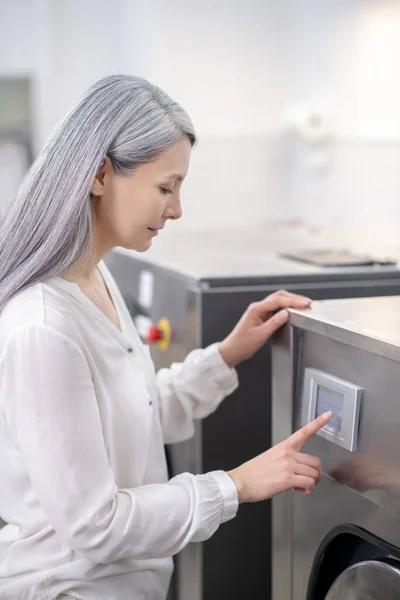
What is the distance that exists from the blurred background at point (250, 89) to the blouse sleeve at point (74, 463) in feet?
6.46

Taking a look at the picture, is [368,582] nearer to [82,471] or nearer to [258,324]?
[82,471]

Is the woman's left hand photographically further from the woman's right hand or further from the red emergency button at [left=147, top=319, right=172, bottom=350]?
the red emergency button at [left=147, top=319, right=172, bottom=350]

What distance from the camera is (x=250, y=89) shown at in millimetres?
4340

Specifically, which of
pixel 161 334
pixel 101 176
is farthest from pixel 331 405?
pixel 161 334

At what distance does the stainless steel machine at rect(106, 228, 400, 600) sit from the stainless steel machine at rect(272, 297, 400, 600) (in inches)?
15.2

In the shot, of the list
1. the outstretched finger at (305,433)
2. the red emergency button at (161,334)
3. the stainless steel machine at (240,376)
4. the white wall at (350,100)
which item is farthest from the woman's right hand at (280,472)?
the white wall at (350,100)

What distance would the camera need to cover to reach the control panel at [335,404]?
3.80ft

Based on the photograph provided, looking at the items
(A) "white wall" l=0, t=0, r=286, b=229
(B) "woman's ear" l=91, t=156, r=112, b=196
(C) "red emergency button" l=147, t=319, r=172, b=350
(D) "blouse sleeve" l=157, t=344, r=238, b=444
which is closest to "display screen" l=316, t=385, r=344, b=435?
(D) "blouse sleeve" l=157, t=344, r=238, b=444

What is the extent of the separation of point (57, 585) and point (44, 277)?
0.44m

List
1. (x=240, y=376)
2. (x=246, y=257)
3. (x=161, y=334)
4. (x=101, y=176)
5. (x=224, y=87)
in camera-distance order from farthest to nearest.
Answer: (x=224, y=87), (x=246, y=257), (x=161, y=334), (x=240, y=376), (x=101, y=176)

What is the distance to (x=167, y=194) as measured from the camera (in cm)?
124

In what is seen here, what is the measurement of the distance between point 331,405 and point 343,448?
0.06m

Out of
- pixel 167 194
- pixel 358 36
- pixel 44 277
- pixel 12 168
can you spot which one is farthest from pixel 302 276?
pixel 12 168

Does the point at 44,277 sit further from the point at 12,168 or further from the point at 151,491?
the point at 12,168
